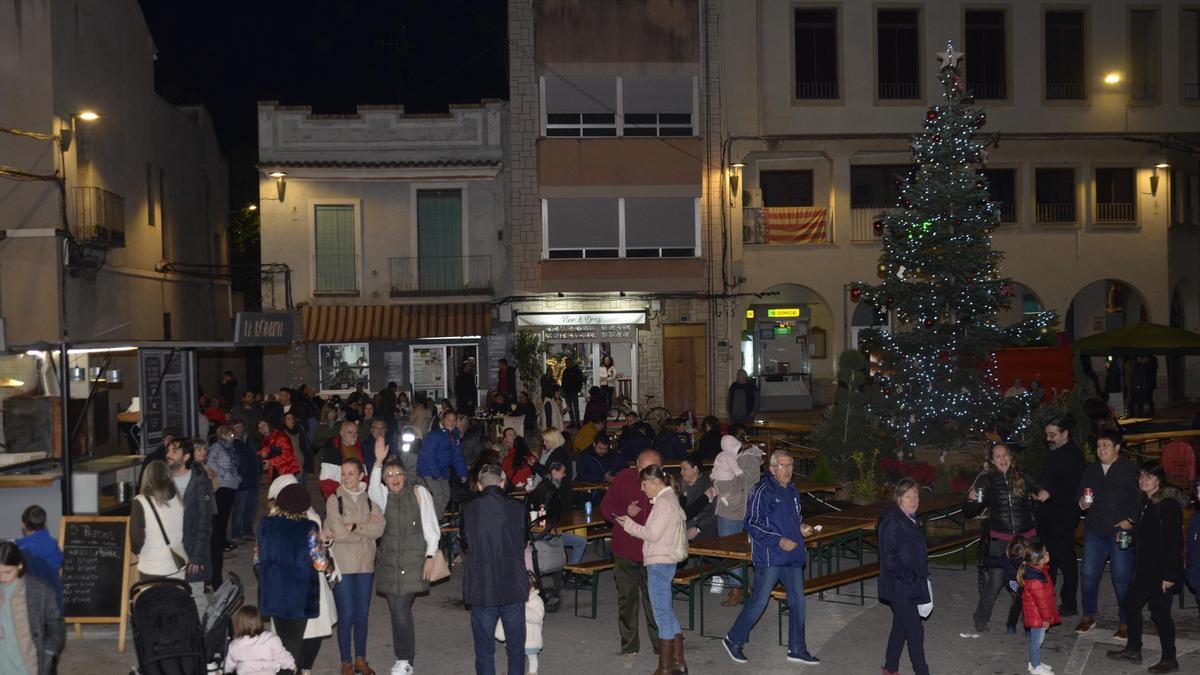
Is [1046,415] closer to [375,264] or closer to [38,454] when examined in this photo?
[38,454]

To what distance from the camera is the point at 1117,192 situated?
31641 mm

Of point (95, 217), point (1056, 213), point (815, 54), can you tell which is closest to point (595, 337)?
point (815, 54)

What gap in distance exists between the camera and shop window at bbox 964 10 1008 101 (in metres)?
31.3

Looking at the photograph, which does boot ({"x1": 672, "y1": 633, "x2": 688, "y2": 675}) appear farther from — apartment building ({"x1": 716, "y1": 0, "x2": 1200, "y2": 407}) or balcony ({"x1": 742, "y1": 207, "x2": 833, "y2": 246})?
balcony ({"x1": 742, "y1": 207, "x2": 833, "y2": 246})

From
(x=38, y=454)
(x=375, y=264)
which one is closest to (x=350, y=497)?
(x=38, y=454)

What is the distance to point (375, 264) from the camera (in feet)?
100

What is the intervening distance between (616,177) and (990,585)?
20902mm

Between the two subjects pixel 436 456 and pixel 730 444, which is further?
pixel 436 456

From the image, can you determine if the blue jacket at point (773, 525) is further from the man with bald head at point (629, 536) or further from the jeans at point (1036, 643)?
the jeans at point (1036, 643)

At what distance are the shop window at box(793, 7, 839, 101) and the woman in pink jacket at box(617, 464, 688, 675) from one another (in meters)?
23.3

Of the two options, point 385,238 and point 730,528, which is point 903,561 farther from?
point 385,238

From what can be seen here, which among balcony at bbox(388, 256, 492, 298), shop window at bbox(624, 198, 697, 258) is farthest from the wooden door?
balcony at bbox(388, 256, 492, 298)

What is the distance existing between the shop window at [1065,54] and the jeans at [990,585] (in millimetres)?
23813

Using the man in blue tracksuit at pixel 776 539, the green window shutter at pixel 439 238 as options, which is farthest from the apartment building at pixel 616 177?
the man in blue tracksuit at pixel 776 539
